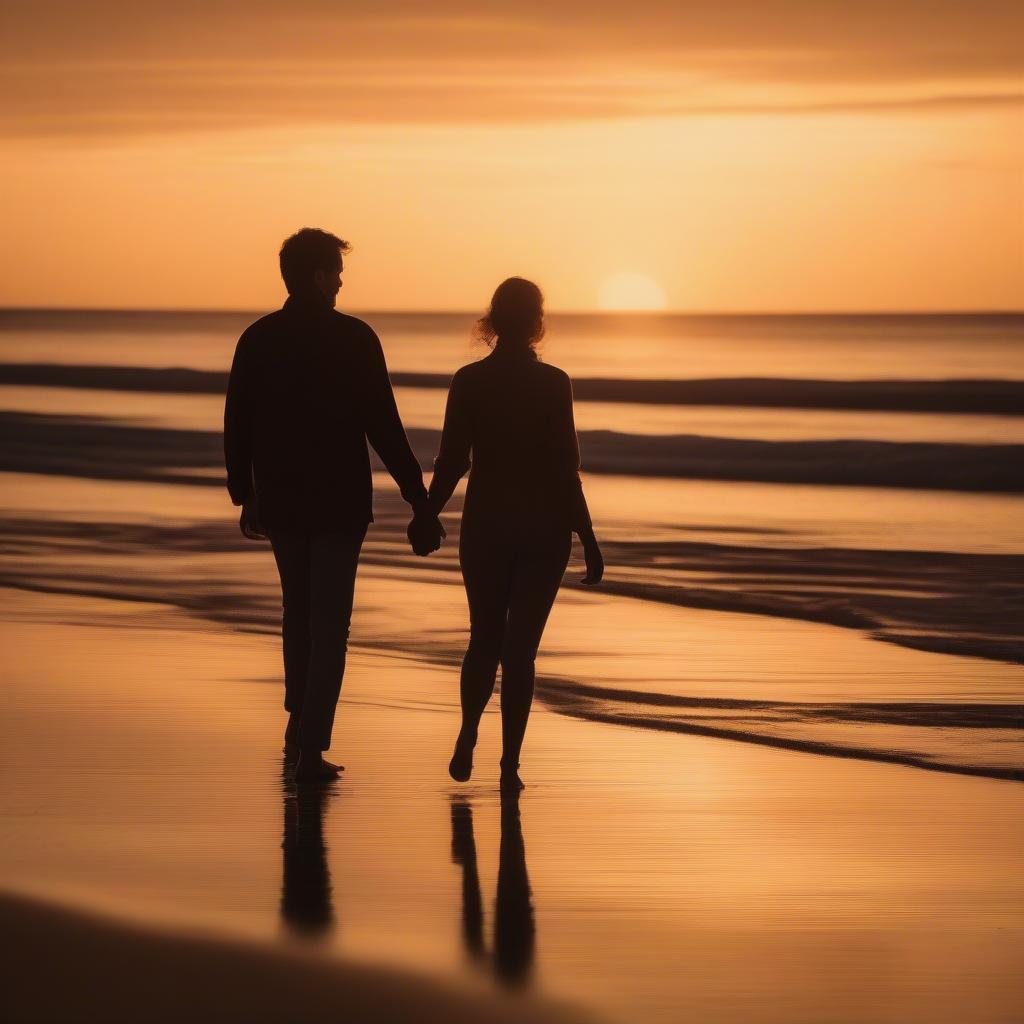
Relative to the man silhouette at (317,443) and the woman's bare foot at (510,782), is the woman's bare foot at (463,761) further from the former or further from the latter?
the man silhouette at (317,443)

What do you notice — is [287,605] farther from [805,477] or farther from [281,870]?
[805,477]

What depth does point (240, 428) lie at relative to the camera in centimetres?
620

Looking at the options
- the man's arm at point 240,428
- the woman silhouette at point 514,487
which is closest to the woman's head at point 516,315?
the woman silhouette at point 514,487

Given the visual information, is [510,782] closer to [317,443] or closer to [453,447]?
[453,447]

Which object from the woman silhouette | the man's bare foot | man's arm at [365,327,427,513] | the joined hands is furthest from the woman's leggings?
the man's bare foot

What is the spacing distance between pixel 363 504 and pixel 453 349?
2885 inches

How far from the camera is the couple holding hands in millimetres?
6105

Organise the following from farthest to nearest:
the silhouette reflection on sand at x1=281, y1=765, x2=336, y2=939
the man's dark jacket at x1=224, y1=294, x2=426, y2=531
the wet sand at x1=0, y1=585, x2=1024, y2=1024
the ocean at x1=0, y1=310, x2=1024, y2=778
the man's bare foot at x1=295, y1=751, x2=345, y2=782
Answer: the ocean at x1=0, y1=310, x2=1024, y2=778 → the man's bare foot at x1=295, y1=751, x2=345, y2=782 → the man's dark jacket at x1=224, y1=294, x2=426, y2=531 → the silhouette reflection on sand at x1=281, y1=765, x2=336, y2=939 → the wet sand at x1=0, y1=585, x2=1024, y2=1024

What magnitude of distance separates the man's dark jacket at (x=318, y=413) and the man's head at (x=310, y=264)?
1.6 inches

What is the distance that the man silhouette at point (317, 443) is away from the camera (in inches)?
240

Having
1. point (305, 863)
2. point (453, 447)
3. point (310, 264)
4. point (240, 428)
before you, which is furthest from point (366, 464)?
point (305, 863)

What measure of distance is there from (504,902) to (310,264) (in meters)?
2.31

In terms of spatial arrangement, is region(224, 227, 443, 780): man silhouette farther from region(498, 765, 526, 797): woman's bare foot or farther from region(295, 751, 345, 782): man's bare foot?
region(498, 765, 526, 797): woman's bare foot

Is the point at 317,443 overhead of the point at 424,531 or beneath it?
overhead
